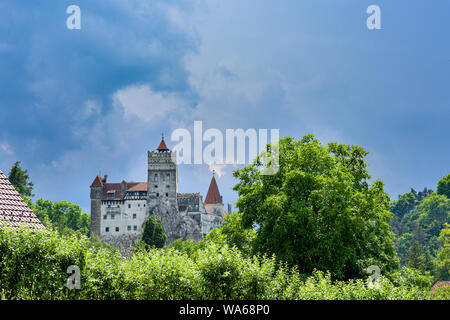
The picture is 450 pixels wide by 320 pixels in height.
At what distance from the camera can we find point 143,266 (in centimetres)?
2175

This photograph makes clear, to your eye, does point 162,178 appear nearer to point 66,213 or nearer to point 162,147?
point 162,147

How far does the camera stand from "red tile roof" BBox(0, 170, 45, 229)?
19.7 meters

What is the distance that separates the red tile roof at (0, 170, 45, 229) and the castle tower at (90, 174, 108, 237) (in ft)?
324

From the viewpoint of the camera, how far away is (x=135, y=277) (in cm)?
2069

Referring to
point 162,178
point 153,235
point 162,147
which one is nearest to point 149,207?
point 162,178

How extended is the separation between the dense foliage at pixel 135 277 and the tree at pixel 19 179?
7820cm

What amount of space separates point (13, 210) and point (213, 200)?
112671 mm

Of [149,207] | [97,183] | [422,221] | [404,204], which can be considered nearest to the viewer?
[149,207]

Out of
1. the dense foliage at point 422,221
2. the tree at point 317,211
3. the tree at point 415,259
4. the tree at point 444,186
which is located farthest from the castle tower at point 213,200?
the tree at point 317,211

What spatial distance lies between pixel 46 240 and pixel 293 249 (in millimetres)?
15498

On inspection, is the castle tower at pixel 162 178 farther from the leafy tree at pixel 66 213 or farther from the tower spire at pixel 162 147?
the leafy tree at pixel 66 213
